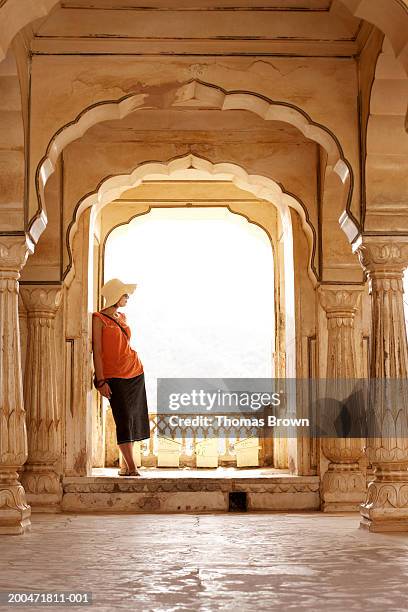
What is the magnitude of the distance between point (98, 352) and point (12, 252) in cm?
268

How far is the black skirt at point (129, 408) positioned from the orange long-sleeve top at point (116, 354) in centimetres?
7

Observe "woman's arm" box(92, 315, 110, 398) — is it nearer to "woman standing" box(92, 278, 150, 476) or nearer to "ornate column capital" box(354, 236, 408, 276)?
"woman standing" box(92, 278, 150, 476)

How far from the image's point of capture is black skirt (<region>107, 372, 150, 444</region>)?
901 cm

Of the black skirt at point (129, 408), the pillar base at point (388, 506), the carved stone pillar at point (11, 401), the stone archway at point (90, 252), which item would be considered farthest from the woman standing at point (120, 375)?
the pillar base at point (388, 506)

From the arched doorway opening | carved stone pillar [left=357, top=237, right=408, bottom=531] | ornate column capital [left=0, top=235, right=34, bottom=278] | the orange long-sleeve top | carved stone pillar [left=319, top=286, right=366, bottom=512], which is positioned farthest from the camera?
the arched doorway opening

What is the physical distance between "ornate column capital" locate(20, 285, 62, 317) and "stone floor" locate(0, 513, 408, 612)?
2194 mm

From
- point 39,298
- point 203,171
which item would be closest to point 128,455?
point 39,298

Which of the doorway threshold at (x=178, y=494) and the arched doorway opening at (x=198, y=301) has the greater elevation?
the arched doorway opening at (x=198, y=301)

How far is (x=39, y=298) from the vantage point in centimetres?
863

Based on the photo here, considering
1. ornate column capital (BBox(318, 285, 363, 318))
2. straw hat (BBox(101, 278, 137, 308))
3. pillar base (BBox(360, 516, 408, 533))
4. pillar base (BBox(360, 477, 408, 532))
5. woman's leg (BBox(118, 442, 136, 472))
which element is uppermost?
straw hat (BBox(101, 278, 137, 308))

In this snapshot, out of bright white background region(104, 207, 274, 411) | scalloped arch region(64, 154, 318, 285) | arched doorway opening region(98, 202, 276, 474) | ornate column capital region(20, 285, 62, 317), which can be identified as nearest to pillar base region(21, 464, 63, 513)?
ornate column capital region(20, 285, 62, 317)

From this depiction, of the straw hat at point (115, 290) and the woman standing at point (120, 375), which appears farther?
the straw hat at point (115, 290)

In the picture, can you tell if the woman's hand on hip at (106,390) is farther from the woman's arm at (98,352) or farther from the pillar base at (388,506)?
the pillar base at (388,506)

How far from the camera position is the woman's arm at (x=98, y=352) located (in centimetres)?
901
